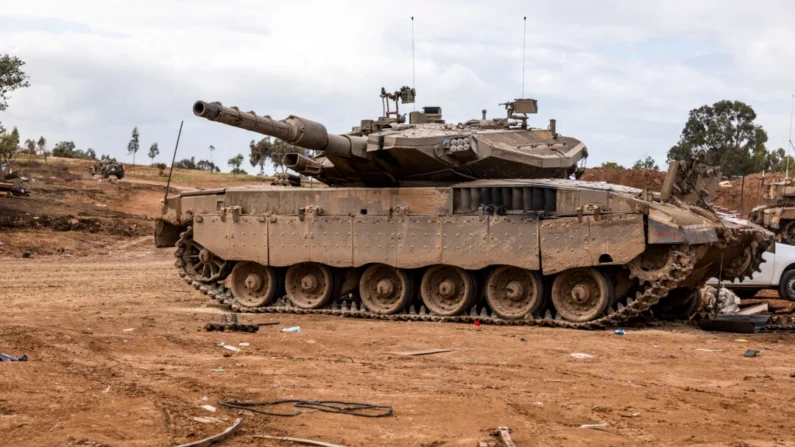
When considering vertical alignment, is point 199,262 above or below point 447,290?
above

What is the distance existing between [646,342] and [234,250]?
308 inches

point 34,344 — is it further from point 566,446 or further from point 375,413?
point 566,446

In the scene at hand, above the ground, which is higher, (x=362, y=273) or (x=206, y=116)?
(x=206, y=116)

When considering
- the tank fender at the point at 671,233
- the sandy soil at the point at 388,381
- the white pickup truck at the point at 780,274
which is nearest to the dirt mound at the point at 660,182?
the white pickup truck at the point at 780,274

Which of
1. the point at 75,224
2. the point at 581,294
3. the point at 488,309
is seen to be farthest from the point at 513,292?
the point at 75,224

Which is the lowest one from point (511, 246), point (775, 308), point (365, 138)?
point (775, 308)

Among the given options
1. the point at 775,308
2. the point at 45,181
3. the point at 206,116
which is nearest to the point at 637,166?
the point at 45,181

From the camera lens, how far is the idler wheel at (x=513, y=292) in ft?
53.7

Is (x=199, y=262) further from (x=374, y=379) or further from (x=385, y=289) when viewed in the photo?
(x=374, y=379)

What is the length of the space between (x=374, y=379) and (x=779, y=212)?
29.2m

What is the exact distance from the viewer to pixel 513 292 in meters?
16.5

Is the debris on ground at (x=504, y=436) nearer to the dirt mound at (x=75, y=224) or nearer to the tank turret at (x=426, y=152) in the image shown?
the tank turret at (x=426, y=152)

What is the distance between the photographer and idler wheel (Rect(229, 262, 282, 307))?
739 inches

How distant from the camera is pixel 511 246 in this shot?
16.2m
